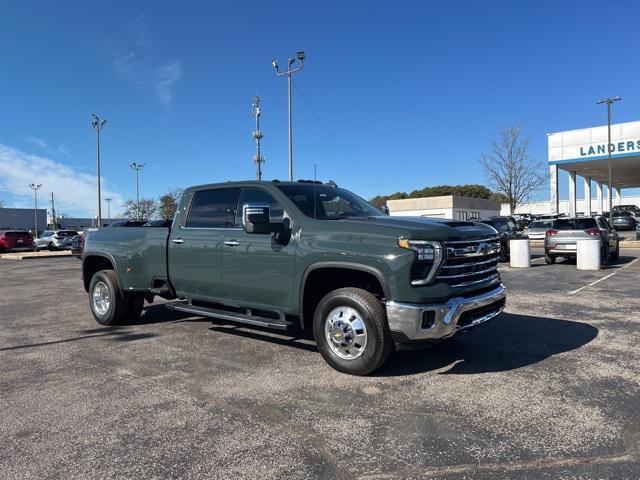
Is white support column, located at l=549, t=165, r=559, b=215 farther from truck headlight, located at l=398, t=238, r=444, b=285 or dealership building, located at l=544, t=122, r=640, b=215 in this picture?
truck headlight, located at l=398, t=238, r=444, b=285

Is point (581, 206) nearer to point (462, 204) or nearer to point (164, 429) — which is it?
point (462, 204)

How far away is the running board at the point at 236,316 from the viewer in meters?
5.29

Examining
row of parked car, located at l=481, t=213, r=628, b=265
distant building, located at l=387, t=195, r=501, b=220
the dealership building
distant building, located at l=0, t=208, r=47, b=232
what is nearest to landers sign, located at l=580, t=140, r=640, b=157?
the dealership building

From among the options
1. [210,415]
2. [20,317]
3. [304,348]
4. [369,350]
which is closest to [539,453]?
[369,350]

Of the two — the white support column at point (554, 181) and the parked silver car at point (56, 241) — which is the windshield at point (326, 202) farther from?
the white support column at point (554, 181)

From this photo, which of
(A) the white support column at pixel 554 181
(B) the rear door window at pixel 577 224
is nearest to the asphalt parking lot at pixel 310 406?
(B) the rear door window at pixel 577 224

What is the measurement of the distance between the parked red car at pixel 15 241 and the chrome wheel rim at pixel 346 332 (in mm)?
34893

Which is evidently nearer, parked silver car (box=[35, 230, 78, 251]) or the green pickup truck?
the green pickup truck

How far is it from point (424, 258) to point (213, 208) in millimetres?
2945

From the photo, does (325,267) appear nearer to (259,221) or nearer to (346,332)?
(346,332)

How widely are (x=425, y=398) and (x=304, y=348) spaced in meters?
1.97

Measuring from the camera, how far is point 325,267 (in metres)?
4.93

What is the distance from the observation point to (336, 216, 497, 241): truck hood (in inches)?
Result: 177

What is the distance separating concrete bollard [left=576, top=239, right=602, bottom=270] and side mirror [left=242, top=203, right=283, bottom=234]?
12539mm
